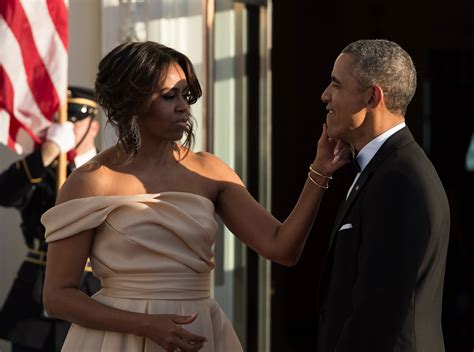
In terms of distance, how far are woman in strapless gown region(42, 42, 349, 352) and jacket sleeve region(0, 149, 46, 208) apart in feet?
6.99

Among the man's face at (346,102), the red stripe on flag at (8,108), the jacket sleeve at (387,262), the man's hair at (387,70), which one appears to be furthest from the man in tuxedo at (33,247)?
the jacket sleeve at (387,262)

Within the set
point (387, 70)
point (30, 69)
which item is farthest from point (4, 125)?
point (387, 70)

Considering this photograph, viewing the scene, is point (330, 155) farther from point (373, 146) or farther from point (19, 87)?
point (19, 87)

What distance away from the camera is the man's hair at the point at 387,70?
2.97 m

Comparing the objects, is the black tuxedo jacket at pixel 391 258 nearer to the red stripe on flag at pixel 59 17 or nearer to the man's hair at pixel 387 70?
the man's hair at pixel 387 70

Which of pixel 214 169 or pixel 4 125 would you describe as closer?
pixel 214 169

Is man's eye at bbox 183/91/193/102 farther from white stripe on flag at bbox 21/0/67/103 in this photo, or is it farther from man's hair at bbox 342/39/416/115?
white stripe on flag at bbox 21/0/67/103

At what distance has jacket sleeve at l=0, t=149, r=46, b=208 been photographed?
5632mm

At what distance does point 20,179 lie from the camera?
5.66m

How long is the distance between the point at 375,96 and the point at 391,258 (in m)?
0.49

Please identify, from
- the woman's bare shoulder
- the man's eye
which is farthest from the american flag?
the man's eye

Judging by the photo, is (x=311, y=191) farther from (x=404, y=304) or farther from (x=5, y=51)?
(x=5, y=51)

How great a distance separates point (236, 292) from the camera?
6598 millimetres

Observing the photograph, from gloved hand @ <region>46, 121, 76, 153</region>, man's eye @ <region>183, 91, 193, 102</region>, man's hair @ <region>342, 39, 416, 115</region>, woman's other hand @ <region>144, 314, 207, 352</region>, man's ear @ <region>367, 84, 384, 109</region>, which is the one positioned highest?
man's hair @ <region>342, 39, 416, 115</region>
